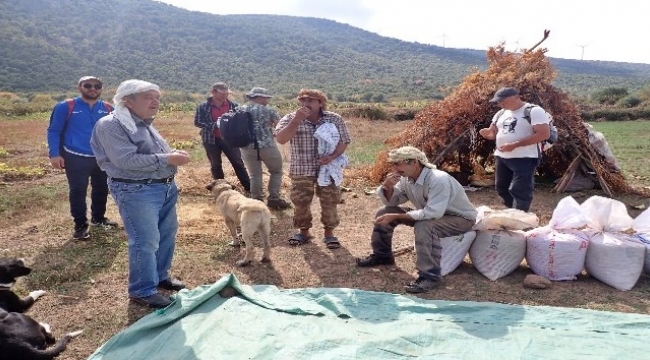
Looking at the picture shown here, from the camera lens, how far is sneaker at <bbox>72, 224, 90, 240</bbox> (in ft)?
19.0

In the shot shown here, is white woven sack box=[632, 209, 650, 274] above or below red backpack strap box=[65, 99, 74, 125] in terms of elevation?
below

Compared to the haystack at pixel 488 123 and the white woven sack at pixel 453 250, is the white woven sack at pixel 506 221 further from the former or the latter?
the haystack at pixel 488 123

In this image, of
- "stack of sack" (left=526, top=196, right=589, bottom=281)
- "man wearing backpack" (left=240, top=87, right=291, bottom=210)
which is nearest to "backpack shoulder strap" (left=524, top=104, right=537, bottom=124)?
"stack of sack" (left=526, top=196, right=589, bottom=281)

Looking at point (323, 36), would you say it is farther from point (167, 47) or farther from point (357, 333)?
point (357, 333)

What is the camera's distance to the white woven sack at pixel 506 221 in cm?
460

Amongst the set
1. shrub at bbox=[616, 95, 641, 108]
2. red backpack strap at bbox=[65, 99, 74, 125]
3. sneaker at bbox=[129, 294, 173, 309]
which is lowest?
sneaker at bbox=[129, 294, 173, 309]

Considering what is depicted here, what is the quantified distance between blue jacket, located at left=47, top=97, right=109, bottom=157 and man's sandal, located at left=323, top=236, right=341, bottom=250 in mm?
2819

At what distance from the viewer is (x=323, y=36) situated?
106m

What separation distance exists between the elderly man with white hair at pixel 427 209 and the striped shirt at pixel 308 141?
1.00 m

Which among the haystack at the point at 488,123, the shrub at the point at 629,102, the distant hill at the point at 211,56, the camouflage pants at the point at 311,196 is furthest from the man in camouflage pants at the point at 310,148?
the distant hill at the point at 211,56

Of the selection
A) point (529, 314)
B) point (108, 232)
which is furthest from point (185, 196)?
point (529, 314)

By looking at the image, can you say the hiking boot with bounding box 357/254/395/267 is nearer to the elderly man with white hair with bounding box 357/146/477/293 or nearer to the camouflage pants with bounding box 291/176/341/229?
the elderly man with white hair with bounding box 357/146/477/293

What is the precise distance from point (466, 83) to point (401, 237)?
444 centimetres

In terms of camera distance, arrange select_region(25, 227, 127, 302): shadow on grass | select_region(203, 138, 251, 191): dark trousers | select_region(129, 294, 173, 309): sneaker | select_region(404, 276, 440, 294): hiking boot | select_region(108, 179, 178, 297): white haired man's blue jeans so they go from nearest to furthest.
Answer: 1. select_region(108, 179, 178, 297): white haired man's blue jeans
2. select_region(129, 294, 173, 309): sneaker
3. select_region(404, 276, 440, 294): hiking boot
4. select_region(25, 227, 127, 302): shadow on grass
5. select_region(203, 138, 251, 191): dark trousers
